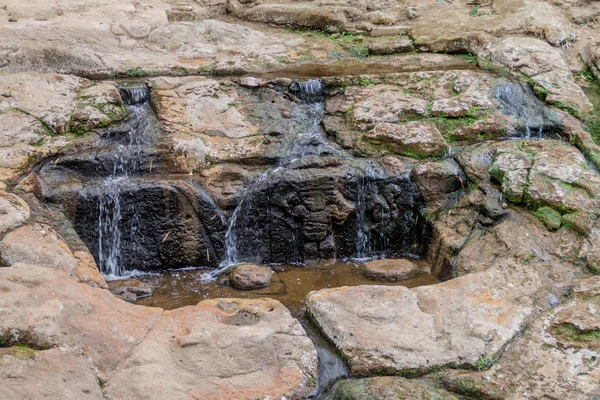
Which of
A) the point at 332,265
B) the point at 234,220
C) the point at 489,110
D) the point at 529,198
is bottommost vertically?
the point at 332,265

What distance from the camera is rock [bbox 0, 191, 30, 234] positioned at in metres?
4.50

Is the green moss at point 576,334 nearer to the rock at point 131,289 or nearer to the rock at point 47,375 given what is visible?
the rock at point 47,375

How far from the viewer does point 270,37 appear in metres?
8.00

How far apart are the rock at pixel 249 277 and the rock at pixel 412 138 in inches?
65.1

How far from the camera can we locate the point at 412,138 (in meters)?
5.95

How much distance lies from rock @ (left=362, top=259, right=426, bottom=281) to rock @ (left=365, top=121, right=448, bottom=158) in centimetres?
102

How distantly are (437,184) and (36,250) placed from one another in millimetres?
3302

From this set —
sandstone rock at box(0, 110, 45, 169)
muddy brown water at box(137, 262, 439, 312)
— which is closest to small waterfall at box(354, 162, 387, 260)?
muddy brown water at box(137, 262, 439, 312)

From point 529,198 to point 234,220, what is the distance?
2.41 meters

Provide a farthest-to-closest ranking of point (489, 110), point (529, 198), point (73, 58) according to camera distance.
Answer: point (73, 58) < point (489, 110) < point (529, 198)

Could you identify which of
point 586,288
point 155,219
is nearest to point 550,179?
point 586,288

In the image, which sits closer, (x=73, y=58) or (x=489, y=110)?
(x=489, y=110)

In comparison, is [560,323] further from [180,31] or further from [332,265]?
[180,31]

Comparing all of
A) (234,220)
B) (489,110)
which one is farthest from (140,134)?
(489,110)
